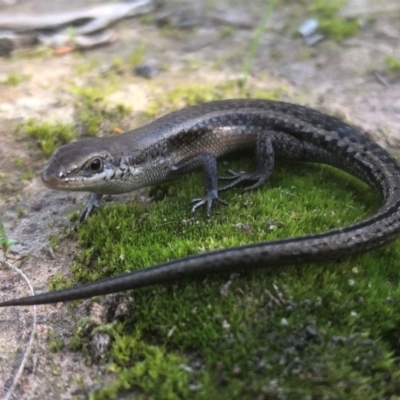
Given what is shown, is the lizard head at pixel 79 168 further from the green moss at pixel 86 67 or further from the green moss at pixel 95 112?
the green moss at pixel 86 67

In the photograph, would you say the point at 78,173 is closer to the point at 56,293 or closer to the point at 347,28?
the point at 56,293

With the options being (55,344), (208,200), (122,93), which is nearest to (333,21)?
(122,93)

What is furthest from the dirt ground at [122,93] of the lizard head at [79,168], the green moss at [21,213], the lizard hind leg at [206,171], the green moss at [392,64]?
the lizard hind leg at [206,171]

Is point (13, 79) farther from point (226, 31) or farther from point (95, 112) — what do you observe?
point (226, 31)

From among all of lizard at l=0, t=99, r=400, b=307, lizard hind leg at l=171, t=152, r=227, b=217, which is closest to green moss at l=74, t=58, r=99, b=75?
lizard at l=0, t=99, r=400, b=307

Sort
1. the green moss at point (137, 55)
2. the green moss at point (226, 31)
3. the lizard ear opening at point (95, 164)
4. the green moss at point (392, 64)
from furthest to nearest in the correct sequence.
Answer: the green moss at point (226, 31)
the green moss at point (137, 55)
the green moss at point (392, 64)
the lizard ear opening at point (95, 164)

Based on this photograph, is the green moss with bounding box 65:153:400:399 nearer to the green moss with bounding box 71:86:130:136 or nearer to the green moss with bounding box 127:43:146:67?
the green moss with bounding box 71:86:130:136

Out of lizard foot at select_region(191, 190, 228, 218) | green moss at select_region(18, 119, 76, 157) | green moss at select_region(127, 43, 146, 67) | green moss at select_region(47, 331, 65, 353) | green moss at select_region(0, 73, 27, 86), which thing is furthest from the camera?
green moss at select_region(127, 43, 146, 67)
